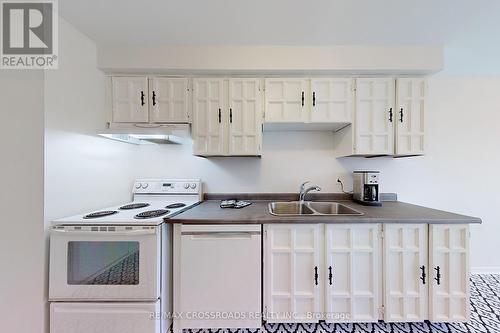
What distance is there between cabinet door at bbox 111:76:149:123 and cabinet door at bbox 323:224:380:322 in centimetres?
198

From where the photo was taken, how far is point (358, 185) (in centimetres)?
229

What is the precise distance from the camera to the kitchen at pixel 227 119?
1442 millimetres

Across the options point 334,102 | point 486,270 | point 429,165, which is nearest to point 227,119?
point 334,102

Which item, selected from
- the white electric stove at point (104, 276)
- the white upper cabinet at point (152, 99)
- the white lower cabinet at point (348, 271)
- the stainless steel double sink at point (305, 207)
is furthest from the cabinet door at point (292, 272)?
the white upper cabinet at point (152, 99)

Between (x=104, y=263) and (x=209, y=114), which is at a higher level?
(x=209, y=114)

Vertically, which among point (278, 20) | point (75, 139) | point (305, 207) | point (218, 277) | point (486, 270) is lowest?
point (486, 270)

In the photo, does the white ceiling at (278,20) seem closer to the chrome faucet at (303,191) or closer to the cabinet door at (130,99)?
the cabinet door at (130,99)

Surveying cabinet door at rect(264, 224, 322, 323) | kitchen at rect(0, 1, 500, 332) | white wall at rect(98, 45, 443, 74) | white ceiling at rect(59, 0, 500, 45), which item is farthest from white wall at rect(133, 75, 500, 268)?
white ceiling at rect(59, 0, 500, 45)

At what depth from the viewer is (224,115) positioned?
209 cm

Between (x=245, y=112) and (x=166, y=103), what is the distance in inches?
30.3

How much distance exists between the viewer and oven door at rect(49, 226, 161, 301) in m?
1.47

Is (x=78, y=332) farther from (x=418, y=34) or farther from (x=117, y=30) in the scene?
(x=418, y=34)

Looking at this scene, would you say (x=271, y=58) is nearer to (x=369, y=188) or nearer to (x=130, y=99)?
(x=130, y=99)

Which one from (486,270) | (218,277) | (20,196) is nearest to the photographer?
(20,196)
